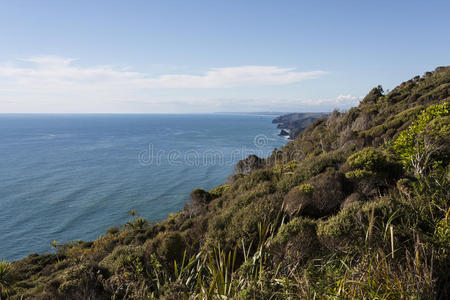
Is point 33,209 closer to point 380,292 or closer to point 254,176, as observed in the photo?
point 254,176

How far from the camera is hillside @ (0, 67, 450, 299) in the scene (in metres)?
2.57

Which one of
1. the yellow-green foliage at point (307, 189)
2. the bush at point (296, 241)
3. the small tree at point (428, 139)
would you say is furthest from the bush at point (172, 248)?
the small tree at point (428, 139)

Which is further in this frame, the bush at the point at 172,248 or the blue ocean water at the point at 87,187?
the blue ocean water at the point at 87,187

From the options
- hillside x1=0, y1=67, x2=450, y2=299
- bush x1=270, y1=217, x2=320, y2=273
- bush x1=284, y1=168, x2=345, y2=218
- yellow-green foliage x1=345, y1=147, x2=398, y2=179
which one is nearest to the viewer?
hillside x1=0, y1=67, x2=450, y2=299

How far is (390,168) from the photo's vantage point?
1004 centimetres

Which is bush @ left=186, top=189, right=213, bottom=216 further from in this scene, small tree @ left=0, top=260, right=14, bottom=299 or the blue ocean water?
the blue ocean water

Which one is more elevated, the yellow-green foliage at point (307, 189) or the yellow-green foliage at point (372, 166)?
the yellow-green foliage at point (372, 166)

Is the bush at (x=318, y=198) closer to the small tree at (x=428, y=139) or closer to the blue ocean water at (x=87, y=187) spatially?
the small tree at (x=428, y=139)

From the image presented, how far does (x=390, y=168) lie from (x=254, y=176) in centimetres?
778

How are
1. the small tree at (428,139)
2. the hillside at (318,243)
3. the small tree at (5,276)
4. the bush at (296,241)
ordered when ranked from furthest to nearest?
the small tree at (5,276) → the small tree at (428,139) → the bush at (296,241) → the hillside at (318,243)

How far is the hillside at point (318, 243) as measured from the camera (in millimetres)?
2574

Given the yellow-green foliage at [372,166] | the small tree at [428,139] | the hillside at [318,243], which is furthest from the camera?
the yellow-green foliage at [372,166]

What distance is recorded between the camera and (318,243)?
17.3 feet

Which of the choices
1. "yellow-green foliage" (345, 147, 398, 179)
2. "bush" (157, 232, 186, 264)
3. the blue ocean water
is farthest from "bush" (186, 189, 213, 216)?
the blue ocean water
